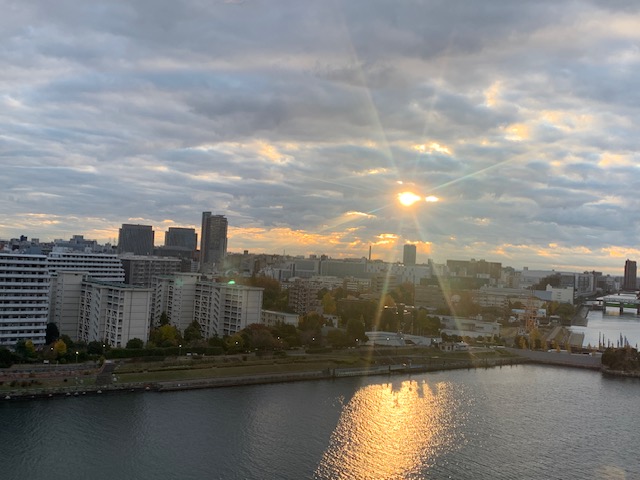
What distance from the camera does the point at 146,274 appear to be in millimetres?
31000

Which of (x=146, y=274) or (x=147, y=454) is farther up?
(x=146, y=274)

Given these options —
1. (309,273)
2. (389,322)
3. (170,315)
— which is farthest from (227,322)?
(309,273)

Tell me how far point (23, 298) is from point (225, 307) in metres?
6.72

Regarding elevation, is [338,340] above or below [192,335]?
below

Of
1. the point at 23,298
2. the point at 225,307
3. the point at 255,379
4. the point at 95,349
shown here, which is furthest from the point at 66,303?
the point at 255,379

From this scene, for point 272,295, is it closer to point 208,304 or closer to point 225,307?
point 208,304

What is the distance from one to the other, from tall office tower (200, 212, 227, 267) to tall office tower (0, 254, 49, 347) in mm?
43525

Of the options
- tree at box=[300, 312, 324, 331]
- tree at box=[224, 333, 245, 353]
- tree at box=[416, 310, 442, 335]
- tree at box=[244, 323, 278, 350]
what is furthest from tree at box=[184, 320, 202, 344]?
tree at box=[416, 310, 442, 335]

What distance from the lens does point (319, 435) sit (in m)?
11.0

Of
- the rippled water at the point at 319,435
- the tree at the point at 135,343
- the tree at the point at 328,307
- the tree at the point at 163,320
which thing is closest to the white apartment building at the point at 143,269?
the tree at the point at 328,307

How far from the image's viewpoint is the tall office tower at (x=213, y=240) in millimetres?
60625

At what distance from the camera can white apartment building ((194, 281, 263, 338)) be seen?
19.9 meters

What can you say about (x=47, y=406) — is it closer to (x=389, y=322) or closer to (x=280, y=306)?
(x=389, y=322)

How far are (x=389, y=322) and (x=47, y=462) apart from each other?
18.2m
